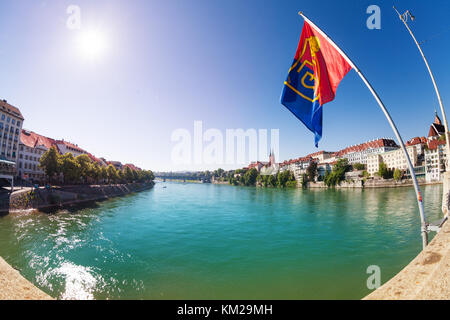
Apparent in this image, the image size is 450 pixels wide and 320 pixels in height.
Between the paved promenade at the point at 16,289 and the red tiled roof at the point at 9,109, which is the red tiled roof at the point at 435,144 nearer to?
the paved promenade at the point at 16,289

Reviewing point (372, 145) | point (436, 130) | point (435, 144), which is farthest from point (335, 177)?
A: point (436, 130)

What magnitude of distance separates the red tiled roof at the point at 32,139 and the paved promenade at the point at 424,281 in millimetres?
77751

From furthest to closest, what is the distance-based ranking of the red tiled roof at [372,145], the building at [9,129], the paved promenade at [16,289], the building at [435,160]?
the red tiled roof at [372,145], the building at [435,160], the building at [9,129], the paved promenade at [16,289]

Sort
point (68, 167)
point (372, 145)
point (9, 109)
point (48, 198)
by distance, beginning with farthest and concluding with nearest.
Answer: point (372, 145) < point (9, 109) < point (68, 167) < point (48, 198)

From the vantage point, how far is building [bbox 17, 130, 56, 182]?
174 feet

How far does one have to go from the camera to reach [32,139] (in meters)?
60.3

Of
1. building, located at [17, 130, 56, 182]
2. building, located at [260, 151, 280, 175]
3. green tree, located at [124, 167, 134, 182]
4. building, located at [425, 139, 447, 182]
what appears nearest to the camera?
building, located at [17, 130, 56, 182]

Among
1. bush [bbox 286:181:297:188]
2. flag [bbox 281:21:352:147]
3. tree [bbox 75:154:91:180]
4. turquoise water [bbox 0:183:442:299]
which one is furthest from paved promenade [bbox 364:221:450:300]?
bush [bbox 286:181:297:188]

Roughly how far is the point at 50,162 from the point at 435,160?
418 feet

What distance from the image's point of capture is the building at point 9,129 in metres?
45.7

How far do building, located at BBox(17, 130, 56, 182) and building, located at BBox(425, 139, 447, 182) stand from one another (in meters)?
133

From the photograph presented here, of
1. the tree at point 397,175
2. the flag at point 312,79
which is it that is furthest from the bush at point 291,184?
the flag at point 312,79

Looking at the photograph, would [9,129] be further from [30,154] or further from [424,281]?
[424,281]

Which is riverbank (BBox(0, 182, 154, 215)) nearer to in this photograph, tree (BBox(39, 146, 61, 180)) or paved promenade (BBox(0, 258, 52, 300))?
tree (BBox(39, 146, 61, 180))
